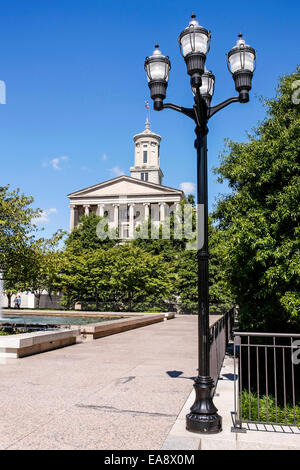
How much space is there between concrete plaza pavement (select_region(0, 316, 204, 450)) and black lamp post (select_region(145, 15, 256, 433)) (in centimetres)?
58

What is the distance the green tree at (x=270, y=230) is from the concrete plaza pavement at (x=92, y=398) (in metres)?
2.44

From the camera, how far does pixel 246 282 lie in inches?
376

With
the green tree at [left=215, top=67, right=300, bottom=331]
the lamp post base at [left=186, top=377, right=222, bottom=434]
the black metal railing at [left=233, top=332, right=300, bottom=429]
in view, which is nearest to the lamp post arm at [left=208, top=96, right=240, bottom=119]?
the green tree at [left=215, top=67, right=300, bottom=331]

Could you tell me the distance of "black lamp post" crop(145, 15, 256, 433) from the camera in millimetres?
5152

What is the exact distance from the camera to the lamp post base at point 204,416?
4969mm

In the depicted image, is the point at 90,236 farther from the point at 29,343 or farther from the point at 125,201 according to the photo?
the point at 29,343

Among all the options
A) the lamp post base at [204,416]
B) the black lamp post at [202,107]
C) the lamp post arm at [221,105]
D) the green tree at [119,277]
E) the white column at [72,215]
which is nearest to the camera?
the lamp post base at [204,416]

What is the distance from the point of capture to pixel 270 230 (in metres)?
8.33

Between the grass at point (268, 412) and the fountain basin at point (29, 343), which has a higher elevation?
the fountain basin at point (29, 343)

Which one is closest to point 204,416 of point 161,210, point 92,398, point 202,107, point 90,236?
point 92,398

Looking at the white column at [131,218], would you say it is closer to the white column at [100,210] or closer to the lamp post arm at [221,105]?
the white column at [100,210]

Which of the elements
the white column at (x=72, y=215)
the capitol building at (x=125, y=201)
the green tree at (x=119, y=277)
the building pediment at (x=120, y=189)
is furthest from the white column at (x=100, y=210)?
the green tree at (x=119, y=277)
